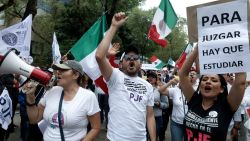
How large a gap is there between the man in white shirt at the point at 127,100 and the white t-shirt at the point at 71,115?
0.40 m

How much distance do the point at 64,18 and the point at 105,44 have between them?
25451 millimetres

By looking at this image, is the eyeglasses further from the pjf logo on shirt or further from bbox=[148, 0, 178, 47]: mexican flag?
bbox=[148, 0, 178, 47]: mexican flag

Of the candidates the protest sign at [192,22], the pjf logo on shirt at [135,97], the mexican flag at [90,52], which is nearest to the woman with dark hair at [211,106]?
the protest sign at [192,22]

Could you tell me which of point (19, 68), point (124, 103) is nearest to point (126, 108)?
point (124, 103)

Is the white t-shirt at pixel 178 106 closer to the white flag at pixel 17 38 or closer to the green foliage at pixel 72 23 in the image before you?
the white flag at pixel 17 38

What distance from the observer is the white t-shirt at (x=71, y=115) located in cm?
381

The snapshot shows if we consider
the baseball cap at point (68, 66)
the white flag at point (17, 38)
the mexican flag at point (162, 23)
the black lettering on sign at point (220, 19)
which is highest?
the mexican flag at point (162, 23)

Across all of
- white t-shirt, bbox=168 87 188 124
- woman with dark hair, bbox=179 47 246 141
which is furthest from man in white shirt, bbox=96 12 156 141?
white t-shirt, bbox=168 87 188 124

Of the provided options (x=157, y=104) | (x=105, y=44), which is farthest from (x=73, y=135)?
(x=157, y=104)

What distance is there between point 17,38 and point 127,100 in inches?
139

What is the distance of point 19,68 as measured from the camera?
4.13 m

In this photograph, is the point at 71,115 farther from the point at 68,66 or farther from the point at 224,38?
the point at 224,38

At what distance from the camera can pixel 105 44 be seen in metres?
4.10

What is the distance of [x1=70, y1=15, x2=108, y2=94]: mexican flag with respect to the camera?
217 inches
